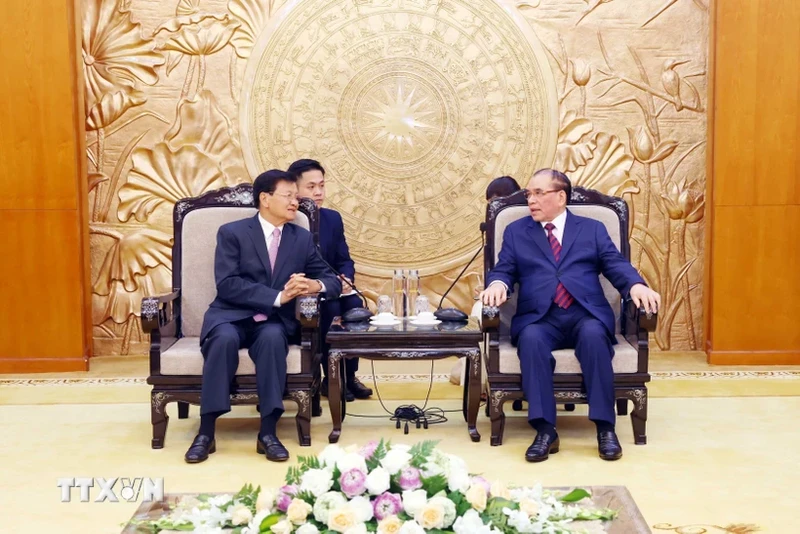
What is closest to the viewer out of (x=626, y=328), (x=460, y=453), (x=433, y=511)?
(x=433, y=511)

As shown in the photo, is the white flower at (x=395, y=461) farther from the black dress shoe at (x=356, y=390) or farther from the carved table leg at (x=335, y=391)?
the black dress shoe at (x=356, y=390)

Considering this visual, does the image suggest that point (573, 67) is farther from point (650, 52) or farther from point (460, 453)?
point (460, 453)

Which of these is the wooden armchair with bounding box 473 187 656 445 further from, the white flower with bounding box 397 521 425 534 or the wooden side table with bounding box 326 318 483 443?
the white flower with bounding box 397 521 425 534

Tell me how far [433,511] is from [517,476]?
1612 millimetres

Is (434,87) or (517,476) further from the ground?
(434,87)

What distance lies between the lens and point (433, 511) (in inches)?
65.6

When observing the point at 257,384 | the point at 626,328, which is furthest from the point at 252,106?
the point at 626,328

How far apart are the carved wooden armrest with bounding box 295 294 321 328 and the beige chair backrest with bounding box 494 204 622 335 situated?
2.78 ft

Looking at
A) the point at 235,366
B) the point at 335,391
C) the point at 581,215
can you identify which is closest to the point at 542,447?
the point at 335,391

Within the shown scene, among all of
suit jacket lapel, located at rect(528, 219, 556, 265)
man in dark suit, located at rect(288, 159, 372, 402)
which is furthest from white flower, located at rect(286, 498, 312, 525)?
man in dark suit, located at rect(288, 159, 372, 402)

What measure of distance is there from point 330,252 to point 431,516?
112 inches

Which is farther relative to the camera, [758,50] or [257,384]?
[758,50]

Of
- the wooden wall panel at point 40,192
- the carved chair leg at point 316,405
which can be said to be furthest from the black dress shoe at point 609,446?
the wooden wall panel at point 40,192

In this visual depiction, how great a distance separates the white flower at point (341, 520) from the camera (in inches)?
65.0
